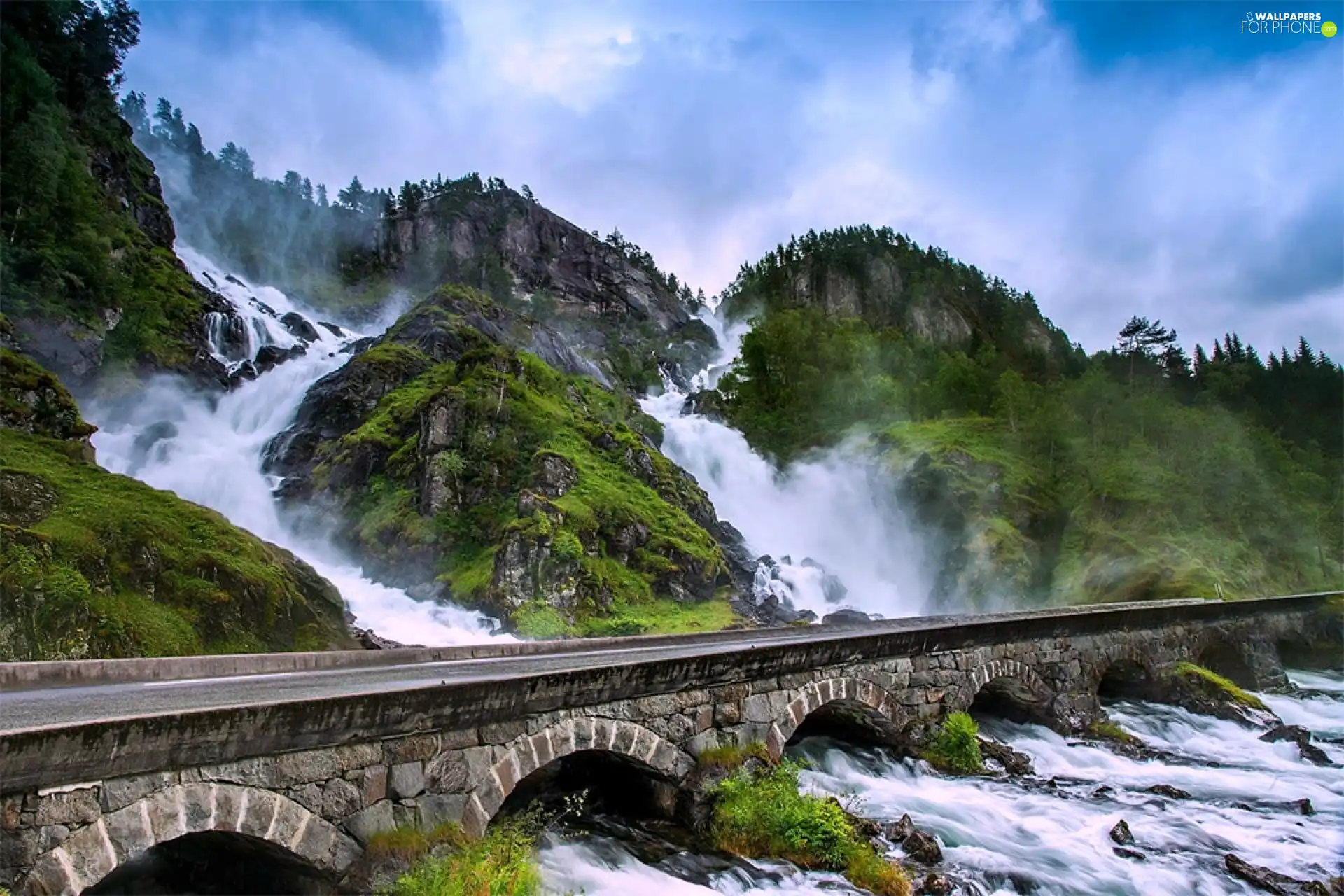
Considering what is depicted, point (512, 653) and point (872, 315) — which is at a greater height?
point (872, 315)

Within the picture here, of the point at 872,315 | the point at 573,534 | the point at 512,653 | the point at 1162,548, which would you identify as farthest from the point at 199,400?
the point at 872,315

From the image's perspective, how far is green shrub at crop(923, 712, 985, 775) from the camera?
13.2 meters

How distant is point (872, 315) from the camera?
3605 inches

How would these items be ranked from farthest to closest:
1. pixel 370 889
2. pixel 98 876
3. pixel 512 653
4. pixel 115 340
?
pixel 115 340 → pixel 512 653 → pixel 370 889 → pixel 98 876

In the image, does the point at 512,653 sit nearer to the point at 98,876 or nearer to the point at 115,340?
the point at 98,876

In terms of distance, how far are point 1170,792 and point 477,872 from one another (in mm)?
11532

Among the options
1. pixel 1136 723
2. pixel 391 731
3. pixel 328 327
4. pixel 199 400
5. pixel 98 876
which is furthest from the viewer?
pixel 328 327

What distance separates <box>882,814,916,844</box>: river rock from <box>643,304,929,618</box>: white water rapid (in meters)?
25.3

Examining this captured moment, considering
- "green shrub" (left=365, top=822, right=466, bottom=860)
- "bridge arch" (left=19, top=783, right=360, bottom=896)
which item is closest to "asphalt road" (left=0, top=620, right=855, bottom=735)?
"bridge arch" (left=19, top=783, right=360, bottom=896)

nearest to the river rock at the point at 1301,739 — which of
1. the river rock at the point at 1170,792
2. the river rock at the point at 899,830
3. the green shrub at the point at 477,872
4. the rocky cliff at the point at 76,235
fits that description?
the river rock at the point at 1170,792

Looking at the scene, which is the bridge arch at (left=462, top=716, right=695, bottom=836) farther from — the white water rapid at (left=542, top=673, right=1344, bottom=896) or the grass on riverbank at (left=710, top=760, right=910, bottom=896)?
the white water rapid at (left=542, top=673, right=1344, bottom=896)

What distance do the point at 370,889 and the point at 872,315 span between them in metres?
90.8

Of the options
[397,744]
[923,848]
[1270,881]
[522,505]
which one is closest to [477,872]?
[397,744]

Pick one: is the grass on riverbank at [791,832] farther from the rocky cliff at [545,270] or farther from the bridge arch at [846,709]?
the rocky cliff at [545,270]
